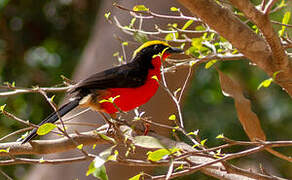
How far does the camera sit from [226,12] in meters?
1.87

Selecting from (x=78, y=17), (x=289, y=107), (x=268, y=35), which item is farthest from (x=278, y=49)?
(x=78, y=17)

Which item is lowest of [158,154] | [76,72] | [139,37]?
[76,72]

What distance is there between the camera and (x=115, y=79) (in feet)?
10.6

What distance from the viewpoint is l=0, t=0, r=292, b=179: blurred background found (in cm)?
530

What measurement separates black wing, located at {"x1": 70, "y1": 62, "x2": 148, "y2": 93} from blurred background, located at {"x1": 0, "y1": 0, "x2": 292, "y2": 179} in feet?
5.08

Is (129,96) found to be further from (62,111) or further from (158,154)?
(158,154)

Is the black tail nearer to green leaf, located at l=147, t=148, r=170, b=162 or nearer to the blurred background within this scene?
green leaf, located at l=147, t=148, r=170, b=162

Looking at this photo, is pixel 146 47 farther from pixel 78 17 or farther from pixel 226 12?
pixel 78 17

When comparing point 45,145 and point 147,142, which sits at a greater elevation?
point 147,142

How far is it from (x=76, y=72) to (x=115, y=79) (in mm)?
1948

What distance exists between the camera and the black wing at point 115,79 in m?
3.16

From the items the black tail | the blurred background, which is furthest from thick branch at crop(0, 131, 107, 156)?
the blurred background

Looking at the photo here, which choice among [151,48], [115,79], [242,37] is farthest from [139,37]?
[242,37]

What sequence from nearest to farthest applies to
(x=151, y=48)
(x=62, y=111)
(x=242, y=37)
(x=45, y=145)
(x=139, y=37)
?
(x=242, y=37) < (x=45, y=145) < (x=139, y=37) < (x=62, y=111) < (x=151, y=48)
